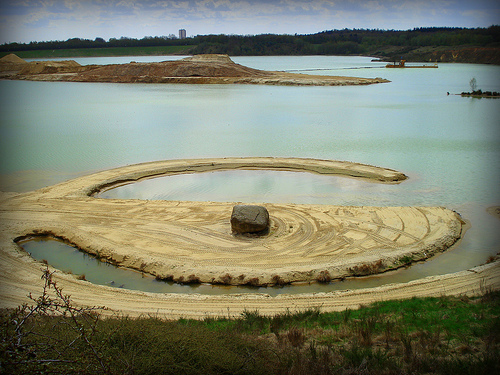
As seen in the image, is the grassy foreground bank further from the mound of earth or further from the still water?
the mound of earth

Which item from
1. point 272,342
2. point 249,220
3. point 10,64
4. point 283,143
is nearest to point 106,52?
point 10,64

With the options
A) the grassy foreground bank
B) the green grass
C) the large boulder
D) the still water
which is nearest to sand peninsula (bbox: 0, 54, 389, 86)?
the still water

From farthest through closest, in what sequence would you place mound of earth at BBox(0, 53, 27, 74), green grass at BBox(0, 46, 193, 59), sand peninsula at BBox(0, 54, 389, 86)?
green grass at BBox(0, 46, 193, 59), mound of earth at BBox(0, 53, 27, 74), sand peninsula at BBox(0, 54, 389, 86)

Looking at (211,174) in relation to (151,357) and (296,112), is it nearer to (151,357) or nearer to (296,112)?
(151,357)

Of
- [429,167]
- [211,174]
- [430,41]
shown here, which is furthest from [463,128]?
[430,41]

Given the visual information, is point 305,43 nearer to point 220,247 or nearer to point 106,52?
point 106,52
